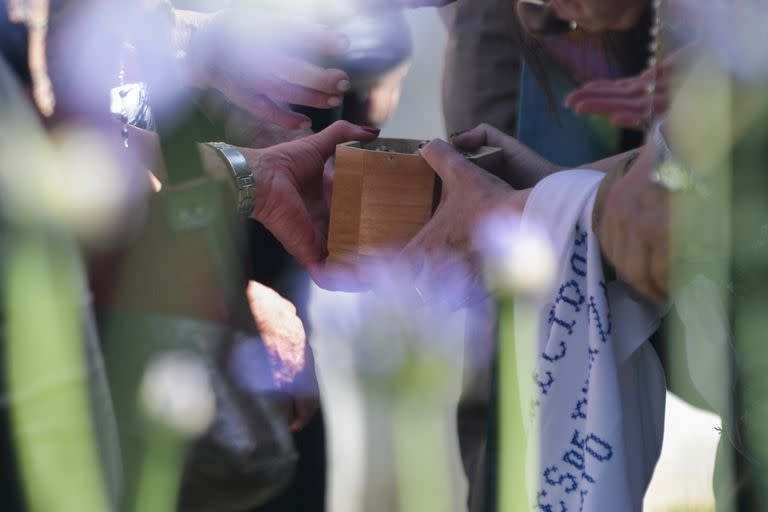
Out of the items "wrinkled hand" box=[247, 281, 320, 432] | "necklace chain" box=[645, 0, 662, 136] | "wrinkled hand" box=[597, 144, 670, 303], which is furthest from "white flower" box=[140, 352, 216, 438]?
"necklace chain" box=[645, 0, 662, 136]

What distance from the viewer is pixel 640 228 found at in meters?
0.60

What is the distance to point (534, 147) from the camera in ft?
3.52

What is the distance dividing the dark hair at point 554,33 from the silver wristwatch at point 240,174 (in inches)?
18.4

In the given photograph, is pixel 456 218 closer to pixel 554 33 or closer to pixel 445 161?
pixel 445 161

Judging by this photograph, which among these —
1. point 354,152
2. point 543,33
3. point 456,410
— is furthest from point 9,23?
point 456,410

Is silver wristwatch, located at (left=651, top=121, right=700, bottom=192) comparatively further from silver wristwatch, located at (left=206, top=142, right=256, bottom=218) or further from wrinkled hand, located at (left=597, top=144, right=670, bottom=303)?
silver wristwatch, located at (left=206, top=142, right=256, bottom=218)

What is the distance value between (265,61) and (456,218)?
43 cm

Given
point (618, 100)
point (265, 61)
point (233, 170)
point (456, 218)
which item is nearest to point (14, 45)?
point (233, 170)

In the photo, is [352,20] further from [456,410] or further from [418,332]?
[456,410]

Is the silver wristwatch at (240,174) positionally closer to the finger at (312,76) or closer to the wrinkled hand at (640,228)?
the finger at (312,76)

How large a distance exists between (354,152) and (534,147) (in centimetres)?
36

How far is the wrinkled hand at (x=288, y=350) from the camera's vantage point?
1019mm

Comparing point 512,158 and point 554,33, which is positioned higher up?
point 554,33

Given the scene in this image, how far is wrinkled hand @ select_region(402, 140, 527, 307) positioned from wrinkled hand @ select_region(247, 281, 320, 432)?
28 centimetres
